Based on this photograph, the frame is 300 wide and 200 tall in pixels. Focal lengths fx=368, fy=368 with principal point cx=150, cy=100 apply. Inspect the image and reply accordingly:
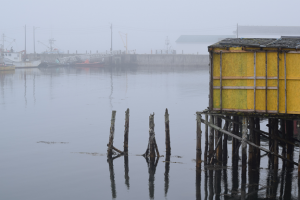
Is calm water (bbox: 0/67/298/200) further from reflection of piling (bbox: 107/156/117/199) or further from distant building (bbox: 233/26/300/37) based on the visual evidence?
distant building (bbox: 233/26/300/37)

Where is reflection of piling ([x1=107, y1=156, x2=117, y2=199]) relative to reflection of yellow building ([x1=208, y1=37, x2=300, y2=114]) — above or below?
below

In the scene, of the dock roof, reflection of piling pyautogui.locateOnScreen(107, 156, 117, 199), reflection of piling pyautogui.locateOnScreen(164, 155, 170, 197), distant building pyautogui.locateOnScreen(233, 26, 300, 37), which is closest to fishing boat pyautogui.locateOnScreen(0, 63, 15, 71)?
distant building pyautogui.locateOnScreen(233, 26, 300, 37)

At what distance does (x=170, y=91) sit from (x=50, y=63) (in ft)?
259

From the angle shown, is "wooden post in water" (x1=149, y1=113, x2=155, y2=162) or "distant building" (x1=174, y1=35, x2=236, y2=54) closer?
"wooden post in water" (x1=149, y1=113, x2=155, y2=162)

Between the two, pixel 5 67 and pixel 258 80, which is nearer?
pixel 258 80

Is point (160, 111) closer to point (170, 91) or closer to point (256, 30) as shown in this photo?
point (170, 91)

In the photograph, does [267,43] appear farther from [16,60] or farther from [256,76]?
[16,60]

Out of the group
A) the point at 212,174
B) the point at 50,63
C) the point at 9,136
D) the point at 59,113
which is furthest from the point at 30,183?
the point at 50,63

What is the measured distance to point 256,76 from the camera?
15.0m

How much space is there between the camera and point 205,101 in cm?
4531

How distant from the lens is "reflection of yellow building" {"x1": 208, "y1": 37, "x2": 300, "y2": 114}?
48.1 feet

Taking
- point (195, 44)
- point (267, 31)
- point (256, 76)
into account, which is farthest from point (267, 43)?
point (195, 44)

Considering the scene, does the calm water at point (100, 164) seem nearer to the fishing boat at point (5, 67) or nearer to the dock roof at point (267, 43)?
the dock roof at point (267, 43)

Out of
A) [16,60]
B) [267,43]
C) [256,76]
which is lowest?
[256,76]
